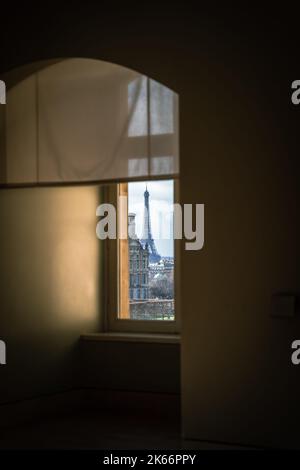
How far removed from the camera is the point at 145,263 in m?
6.59

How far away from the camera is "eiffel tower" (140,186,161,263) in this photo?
642 cm

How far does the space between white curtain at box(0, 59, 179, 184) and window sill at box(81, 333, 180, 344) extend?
1.49m

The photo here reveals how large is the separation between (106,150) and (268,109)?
1268 millimetres

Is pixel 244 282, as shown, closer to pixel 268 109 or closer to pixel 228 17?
pixel 268 109

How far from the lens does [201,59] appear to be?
192 inches

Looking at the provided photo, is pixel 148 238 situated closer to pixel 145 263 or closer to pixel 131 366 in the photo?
pixel 145 263

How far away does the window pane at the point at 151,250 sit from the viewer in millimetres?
6363

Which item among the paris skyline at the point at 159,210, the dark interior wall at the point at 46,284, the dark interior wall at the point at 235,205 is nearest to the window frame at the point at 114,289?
the dark interior wall at the point at 46,284

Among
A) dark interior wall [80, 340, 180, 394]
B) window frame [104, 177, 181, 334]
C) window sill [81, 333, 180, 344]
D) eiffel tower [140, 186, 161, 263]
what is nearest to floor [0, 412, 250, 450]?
dark interior wall [80, 340, 180, 394]

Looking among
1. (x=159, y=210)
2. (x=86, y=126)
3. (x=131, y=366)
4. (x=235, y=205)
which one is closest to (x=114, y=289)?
(x=131, y=366)

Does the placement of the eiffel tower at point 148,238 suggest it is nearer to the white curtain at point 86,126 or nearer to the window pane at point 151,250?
the window pane at point 151,250

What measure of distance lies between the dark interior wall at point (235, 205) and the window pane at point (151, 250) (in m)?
1.45
